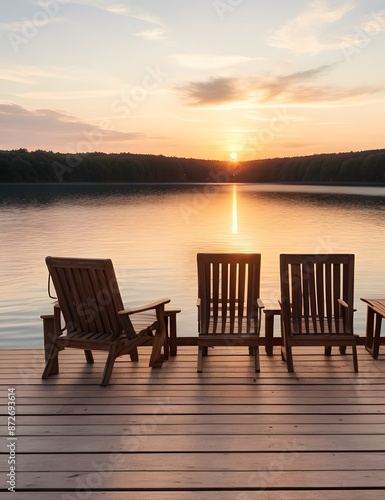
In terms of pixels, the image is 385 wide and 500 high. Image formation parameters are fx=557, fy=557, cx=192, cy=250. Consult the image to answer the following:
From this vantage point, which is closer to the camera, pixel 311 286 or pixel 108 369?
pixel 108 369

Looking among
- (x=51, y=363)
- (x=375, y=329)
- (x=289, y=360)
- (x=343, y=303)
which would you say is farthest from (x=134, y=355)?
(x=375, y=329)

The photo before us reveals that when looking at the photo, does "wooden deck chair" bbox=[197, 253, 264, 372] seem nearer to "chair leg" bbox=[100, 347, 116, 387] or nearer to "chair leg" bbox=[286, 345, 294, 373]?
"chair leg" bbox=[286, 345, 294, 373]

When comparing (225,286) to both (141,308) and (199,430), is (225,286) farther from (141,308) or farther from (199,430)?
(199,430)

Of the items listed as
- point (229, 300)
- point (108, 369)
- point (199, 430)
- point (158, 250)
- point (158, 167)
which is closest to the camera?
point (199, 430)

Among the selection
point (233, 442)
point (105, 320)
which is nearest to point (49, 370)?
point (105, 320)

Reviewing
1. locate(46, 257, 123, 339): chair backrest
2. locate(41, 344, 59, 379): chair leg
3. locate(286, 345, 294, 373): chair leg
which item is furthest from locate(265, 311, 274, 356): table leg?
locate(41, 344, 59, 379): chair leg

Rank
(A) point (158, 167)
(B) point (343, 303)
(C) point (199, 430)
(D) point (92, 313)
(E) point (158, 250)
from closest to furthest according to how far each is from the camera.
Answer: (C) point (199, 430) → (D) point (92, 313) → (B) point (343, 303) → (E) point (158, 250) → (A) point (158, 167)

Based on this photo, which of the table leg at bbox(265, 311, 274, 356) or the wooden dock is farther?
the table leg at bbox(265, 311, 274, 356)

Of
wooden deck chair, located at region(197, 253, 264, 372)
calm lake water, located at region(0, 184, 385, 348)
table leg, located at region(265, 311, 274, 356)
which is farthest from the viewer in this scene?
calm lake water, located at region(0, 184, 385, 348)

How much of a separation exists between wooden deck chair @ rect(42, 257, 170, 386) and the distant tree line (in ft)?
242

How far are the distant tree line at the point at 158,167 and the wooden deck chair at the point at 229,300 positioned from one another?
73594 mm

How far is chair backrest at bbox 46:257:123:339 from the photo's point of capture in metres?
4.36

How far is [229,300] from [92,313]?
1.25 m

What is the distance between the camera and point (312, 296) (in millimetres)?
4922
